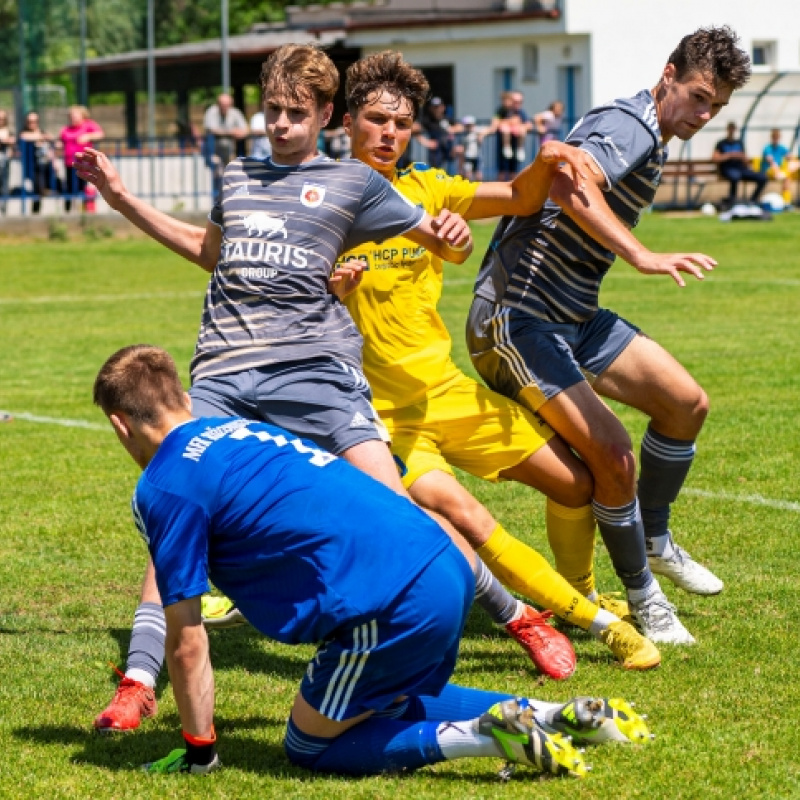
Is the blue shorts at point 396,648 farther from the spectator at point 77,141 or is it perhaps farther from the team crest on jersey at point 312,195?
the spectator at point 77,141

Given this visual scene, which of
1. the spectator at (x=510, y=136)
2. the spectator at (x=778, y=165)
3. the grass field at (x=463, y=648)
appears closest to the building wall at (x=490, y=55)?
the spectator at (x=778, y=165)

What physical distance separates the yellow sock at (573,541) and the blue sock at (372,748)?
1.90 metres

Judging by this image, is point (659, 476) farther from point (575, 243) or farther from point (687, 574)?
point (575, 243)

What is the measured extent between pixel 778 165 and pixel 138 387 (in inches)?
1241

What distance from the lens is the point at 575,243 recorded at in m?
6.04

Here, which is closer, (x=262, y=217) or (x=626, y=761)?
(x=626, y=761)

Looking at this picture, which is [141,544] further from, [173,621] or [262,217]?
[173,621]

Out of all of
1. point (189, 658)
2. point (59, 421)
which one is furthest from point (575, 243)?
point (59, 421)

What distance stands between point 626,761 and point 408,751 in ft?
2.15

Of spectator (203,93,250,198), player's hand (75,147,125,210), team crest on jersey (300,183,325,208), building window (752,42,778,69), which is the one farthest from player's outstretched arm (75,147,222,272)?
building window (752,42,778,69)

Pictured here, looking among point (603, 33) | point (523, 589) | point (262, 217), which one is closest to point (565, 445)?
point (523, 589)

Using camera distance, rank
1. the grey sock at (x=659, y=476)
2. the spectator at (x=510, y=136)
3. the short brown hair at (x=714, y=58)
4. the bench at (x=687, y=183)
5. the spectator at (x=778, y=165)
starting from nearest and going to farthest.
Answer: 1. the short brown hair at (x=714, y=58)
2. the grey sock at (x=659, y=476)
3. the spectator at (x=510, y=136)
4. the bench at (x=687, y=183)
5. the spectator at (x=778, y=165)

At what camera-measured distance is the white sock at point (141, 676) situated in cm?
518

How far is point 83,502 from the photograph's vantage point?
27.7ft
